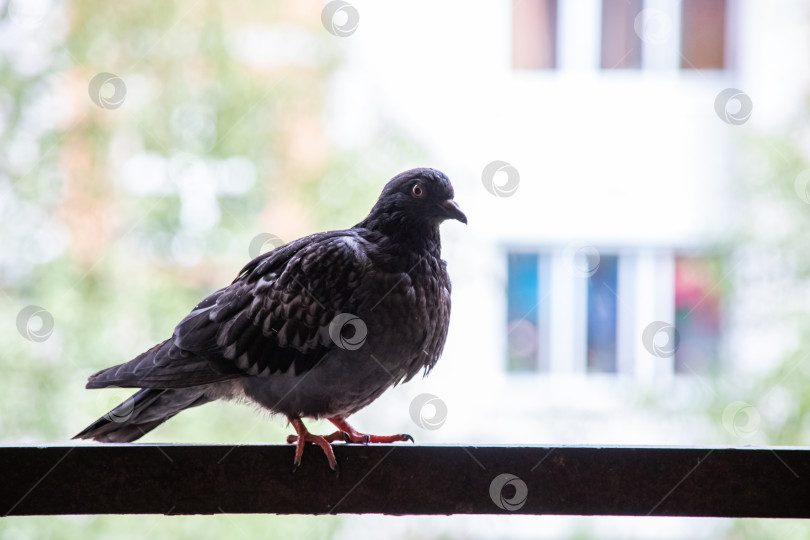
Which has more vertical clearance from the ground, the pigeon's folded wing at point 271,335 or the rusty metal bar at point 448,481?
the pigeon's folded wing at point 271,335

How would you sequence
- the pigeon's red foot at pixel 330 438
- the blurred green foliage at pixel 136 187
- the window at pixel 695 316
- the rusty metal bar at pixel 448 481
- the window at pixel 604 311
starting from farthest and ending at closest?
the window at pixel 604 311, the window at pixel 695 316, the blurred green foliage at pixel 136 187, the pigeon's red foot at pixel 330 438, the rusty metal bar at pixel 448 481

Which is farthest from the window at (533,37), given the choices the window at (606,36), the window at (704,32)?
the window at (704,32)

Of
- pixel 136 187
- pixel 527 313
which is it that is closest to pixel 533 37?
pixel 527 313

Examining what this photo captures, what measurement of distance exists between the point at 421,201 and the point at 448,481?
0.62 m

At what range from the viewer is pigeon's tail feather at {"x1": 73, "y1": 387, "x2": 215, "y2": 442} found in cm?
161

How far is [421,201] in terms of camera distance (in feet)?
5.46

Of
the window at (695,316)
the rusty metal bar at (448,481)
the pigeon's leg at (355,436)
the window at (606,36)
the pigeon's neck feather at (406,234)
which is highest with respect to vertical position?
the window at (606,36)

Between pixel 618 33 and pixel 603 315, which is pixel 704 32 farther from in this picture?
pixel 603 315

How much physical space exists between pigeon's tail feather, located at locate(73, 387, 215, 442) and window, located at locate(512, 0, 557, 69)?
2.68m

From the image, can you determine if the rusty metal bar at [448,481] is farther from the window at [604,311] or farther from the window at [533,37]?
the window at [533,37]

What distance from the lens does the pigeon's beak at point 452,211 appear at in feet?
5.36

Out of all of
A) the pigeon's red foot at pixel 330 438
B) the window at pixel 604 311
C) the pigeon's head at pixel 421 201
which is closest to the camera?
the pigeon's red foot at pixel 330 438

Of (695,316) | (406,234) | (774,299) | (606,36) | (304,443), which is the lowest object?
(695,316)

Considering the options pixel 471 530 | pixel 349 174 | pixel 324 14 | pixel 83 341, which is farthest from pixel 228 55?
pixel 471 530
